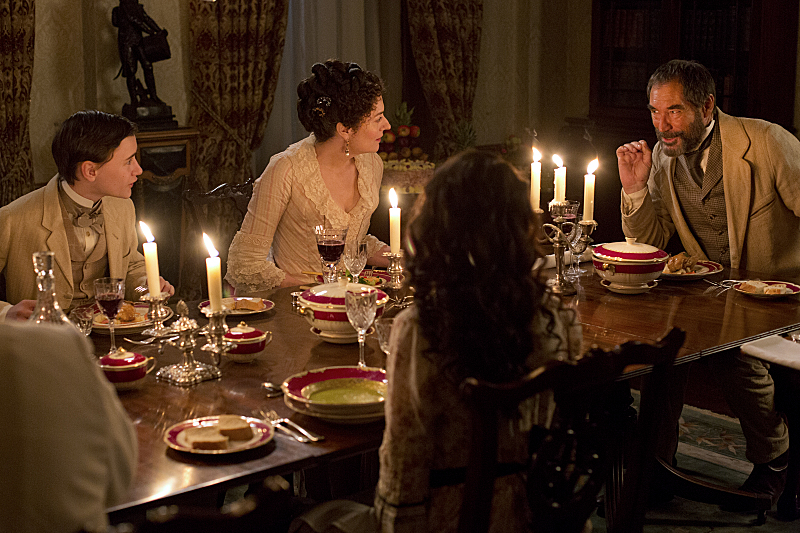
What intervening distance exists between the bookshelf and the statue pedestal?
2884 mm

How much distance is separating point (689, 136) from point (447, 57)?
2.74 meters

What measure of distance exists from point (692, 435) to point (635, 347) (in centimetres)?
211

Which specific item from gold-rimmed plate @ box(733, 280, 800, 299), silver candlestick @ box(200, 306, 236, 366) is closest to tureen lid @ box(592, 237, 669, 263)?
gold-rimmed plate @ box(733, 280, 800, 299)

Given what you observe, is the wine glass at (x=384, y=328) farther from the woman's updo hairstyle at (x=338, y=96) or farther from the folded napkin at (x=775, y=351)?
the woman's updo hairstyle at (x=338, y=96)

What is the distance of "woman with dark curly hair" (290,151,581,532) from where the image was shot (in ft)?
4.86

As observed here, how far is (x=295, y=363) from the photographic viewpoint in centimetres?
212

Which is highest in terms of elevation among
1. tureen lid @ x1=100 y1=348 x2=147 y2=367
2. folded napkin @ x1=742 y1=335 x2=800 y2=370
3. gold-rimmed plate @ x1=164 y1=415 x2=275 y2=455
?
tureen lid @ x1=100 y1=348 x2=147 y2=367

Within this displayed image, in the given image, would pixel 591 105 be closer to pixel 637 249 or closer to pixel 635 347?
pixel 637 249

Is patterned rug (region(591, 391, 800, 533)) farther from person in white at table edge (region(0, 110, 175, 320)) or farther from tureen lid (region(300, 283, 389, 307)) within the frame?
person in white at table edge (region(0, 110, 175, 320))

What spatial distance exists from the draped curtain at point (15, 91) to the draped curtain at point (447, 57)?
2.42 m

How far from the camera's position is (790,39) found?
4.98 metres

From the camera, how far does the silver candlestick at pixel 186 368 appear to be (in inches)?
78.1

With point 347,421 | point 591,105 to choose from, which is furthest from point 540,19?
point 347,421

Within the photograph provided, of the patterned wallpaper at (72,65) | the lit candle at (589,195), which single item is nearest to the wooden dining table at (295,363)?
the lit candle at (589,195)
